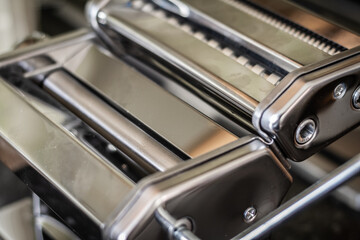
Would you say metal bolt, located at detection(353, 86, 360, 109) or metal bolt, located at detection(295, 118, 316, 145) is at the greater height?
metal bolt, located at detection(353, 86, 360, 109)

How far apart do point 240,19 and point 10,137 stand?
314 mm

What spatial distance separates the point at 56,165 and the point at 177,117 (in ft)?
0.46

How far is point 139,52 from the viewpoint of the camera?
0.76 metres

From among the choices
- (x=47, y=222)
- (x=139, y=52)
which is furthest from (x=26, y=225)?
(x=139, y=52)

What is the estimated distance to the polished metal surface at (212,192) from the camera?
0.49 metres

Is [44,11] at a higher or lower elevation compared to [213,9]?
lower

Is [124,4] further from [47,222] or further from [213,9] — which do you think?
[47,222]

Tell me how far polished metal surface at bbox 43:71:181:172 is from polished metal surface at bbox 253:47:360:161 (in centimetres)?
11

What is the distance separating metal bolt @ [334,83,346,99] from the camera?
1.93 feet

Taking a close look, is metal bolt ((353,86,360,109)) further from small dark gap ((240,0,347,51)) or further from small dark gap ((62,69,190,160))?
small dark gap ((62,69,190,160))

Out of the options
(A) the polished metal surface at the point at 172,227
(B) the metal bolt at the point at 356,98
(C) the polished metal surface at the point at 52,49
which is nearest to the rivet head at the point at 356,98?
(B) the metal bolt at the point at 356,98

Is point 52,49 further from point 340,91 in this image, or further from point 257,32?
point 340,91

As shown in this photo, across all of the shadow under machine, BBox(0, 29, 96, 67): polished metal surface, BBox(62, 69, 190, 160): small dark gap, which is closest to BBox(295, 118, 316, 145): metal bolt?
the shadow under machine

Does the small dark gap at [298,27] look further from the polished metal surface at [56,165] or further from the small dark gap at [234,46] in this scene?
the polished metal surface at [56,165]
